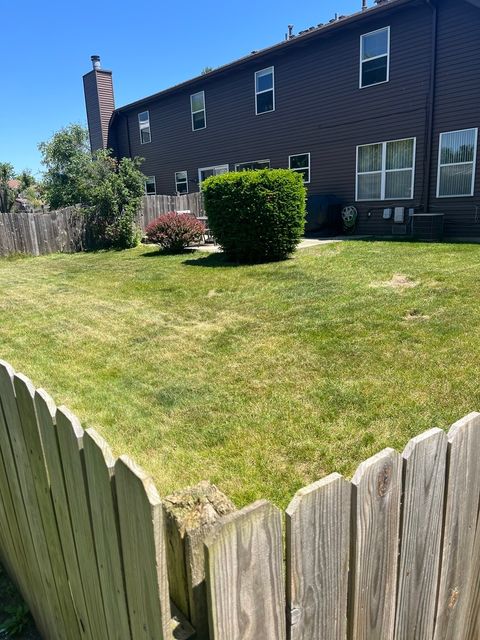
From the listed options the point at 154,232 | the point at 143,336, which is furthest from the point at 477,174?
the point at 143,336

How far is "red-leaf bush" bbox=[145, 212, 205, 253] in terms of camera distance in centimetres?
1239

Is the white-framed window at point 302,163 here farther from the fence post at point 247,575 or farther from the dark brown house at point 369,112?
the fence post at point 247,575

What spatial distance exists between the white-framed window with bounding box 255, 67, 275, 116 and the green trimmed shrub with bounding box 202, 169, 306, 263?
858 cm

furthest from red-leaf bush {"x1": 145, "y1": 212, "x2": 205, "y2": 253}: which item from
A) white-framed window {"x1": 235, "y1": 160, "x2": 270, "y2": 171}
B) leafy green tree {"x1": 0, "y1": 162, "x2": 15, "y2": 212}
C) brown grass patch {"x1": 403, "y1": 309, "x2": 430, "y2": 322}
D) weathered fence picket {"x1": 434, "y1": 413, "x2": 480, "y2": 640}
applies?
leafy green tree {"x1": 0, "y1": 162, "x2": 15, "y2": 212}

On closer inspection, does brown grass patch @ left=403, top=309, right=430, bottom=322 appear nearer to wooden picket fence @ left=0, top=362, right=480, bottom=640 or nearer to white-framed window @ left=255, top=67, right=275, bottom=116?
wooden picket fence @ left=0, top=362, right=480, bottom=640

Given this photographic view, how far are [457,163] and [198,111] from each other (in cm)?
1144

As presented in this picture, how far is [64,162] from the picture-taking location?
2073 centimetres

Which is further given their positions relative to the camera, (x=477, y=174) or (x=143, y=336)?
(x=477, y=174)

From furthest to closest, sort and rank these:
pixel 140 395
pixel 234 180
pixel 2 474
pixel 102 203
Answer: pixel 102 203, pixel 234 180, pixel 140 395, pixel 2 474

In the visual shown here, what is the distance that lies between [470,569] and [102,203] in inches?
612

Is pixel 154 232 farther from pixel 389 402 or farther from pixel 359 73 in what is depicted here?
pixel 389 402

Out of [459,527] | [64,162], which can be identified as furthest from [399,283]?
[64,162]

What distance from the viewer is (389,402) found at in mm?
3535

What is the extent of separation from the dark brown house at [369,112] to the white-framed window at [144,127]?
9.10ft
